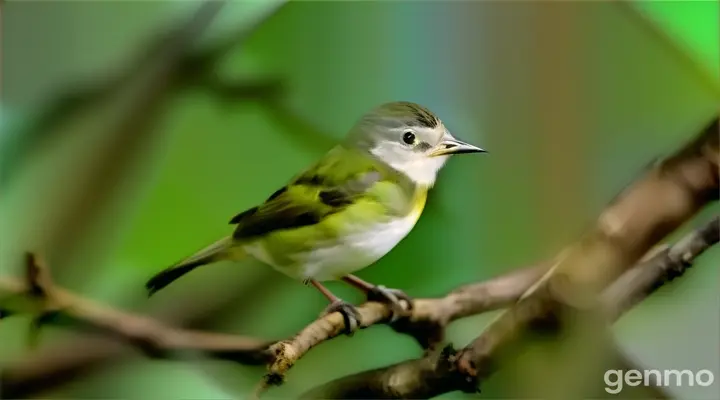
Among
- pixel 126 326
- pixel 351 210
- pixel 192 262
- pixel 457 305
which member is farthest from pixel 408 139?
pixel 126 326

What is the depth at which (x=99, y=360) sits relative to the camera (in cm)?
105

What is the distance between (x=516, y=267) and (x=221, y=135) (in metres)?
0.44

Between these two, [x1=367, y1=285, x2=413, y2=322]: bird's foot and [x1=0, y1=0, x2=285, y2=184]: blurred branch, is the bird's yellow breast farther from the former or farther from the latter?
[x1=0, y1=0, x2=285, y2=184]: blurred branch

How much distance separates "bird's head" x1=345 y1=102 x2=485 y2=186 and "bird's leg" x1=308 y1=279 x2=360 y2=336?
0.19 m

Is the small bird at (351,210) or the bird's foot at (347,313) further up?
the small bird at (351,210)

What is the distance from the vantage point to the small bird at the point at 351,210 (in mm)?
1043

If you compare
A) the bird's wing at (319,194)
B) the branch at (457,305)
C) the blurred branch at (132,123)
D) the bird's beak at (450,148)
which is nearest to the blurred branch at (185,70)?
the blurred branch at (132,123)

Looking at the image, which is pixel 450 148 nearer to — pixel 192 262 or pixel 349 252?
pixel 349 252

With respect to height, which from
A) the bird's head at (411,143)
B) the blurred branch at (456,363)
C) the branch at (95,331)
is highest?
the bird's head at (411,143)

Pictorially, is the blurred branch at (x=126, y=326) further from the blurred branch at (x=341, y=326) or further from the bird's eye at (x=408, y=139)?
the bird's eye at (x=408, y=139)

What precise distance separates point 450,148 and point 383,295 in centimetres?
22

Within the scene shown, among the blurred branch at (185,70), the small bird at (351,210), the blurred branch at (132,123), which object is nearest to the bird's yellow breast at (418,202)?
the small bird at (351,210)

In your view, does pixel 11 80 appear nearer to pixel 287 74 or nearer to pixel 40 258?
pixel 40 258

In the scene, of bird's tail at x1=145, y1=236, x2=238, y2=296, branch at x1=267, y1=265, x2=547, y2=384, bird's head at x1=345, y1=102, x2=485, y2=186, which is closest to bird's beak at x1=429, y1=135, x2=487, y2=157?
bird's head at x1=345, y1=102, x2=485, y2=186
